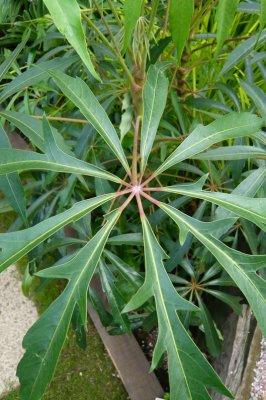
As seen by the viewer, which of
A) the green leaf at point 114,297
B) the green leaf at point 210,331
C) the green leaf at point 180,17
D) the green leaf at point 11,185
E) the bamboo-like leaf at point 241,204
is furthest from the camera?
the green leaf at point 210,331

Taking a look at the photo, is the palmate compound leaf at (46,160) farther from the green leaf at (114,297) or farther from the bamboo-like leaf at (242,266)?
the green leaf at (114,297)

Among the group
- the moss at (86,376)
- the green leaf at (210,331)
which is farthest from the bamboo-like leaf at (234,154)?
the moss at (86,376)

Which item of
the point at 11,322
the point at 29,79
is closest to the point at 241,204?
the point at 29,79

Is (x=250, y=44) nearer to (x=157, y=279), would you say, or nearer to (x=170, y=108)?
(x=170, y=108)

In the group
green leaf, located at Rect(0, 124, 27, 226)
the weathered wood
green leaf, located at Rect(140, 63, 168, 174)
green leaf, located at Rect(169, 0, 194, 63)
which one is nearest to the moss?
the weathered wood

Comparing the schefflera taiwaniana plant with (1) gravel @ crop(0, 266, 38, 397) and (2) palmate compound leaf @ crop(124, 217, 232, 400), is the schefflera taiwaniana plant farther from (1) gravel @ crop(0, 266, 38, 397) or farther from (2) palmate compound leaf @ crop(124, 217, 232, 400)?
(1) gravel @ crop(0, 266, 38, 397)
